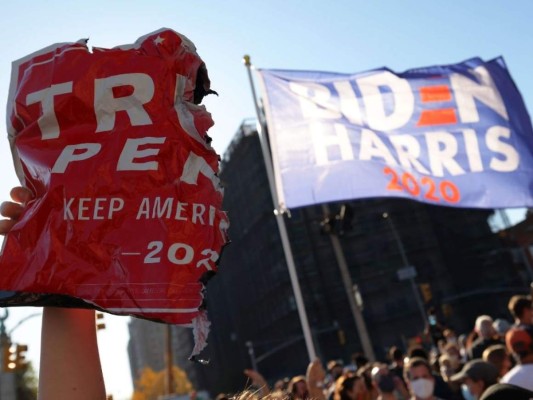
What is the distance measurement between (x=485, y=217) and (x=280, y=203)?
187 feet

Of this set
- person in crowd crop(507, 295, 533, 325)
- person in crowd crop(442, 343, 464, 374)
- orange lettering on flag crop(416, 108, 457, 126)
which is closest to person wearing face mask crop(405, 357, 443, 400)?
person in crowd crop(507, 295, 533, 325)

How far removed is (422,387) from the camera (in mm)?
5852

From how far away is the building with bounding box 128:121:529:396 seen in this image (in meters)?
53.9

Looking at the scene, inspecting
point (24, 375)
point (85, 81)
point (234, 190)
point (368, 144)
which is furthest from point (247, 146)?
point (85, 81)

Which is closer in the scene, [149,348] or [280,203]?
[280,203]

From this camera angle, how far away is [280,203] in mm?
8633

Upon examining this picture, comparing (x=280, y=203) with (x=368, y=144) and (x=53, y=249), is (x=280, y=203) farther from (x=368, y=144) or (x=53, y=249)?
(x=53, y=249)

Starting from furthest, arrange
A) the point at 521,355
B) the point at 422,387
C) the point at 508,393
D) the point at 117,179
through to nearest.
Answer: the point at 422,387 → the point at 521,355 → the point at 508,393 → the point at 117,179

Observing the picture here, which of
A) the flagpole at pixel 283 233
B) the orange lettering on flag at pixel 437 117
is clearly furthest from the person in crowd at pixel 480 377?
the orange lettering on flag at pixel 437 117

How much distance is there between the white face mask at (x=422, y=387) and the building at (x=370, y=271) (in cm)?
4544

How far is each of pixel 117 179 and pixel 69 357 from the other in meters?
0.48

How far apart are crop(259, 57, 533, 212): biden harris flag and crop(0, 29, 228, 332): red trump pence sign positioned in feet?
21.7

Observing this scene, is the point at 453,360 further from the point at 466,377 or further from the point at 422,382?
the point at 466,377

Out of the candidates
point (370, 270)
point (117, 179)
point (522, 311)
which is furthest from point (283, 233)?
point (370, 270)
